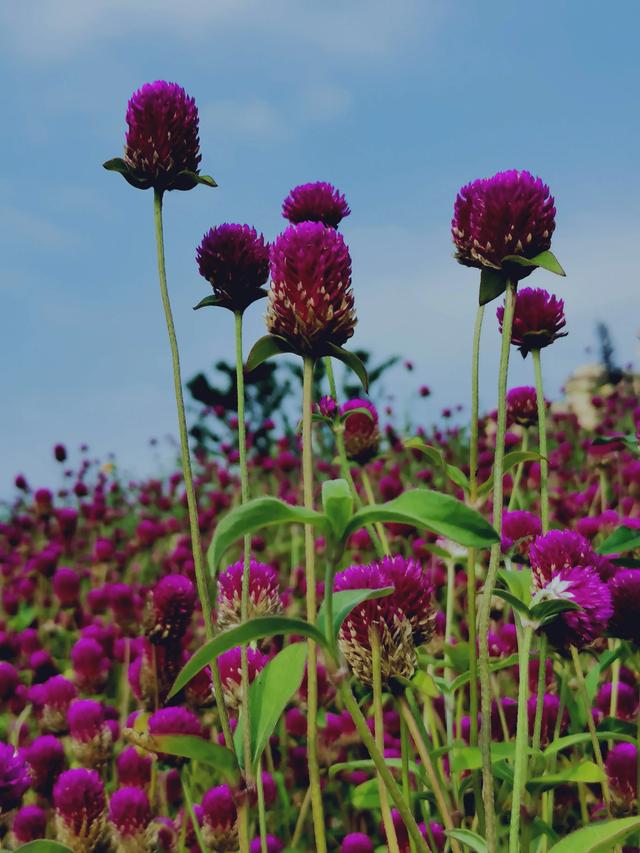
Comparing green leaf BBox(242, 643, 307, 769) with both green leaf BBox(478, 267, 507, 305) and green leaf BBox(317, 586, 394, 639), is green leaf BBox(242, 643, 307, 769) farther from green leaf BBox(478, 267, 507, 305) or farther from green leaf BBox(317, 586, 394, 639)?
green leaf BBox(478, 267, 507, 305)

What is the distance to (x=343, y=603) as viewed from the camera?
968mm

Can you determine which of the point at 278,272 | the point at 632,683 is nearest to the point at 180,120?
the point at 278,272

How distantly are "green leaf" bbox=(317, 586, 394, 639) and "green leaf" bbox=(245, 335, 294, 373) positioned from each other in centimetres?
34

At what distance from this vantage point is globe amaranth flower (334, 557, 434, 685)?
4.03ft

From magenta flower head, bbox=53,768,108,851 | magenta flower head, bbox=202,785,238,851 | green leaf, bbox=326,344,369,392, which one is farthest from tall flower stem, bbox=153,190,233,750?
magenta flower head, bbox=53,768,108,851

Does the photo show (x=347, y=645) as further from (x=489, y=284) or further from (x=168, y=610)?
(x=168, y=610)

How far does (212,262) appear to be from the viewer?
4.68 feet

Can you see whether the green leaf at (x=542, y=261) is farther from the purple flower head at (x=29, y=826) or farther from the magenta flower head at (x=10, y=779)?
the purple flower head at (x=29, y=826)

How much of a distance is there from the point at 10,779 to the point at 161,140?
0.92m

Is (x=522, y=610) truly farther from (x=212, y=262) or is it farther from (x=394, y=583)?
(x=212, y=262)

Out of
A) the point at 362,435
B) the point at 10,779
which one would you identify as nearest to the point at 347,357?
the point at 10,779

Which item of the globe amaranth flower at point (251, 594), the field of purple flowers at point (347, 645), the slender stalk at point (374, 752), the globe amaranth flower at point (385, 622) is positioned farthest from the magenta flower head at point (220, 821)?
the slender stalk at point (374, 752)

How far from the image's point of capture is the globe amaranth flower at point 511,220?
1200 millimetres

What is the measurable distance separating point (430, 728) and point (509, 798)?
1.72 feet
